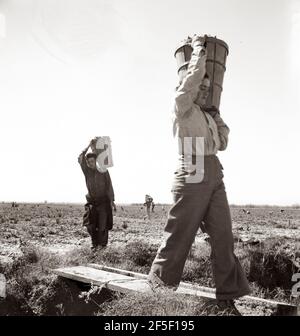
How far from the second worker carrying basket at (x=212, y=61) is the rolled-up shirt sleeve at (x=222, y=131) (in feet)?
0.41

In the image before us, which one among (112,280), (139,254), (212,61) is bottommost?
(139,254)

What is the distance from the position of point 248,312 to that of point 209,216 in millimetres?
970

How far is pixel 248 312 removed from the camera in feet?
12.1

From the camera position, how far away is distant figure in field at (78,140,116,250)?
23.3 feet

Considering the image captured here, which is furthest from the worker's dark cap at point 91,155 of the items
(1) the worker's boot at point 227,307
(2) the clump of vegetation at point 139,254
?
(1) the worker's boot at point 227,307

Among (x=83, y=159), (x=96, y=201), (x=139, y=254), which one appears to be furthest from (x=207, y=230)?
(x=83, y=159)

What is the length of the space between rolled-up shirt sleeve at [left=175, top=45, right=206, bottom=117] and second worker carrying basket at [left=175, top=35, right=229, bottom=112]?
29 centimetres

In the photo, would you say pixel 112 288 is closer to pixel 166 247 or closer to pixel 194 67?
pixel 166 247

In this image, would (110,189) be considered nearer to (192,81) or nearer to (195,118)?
(195,118)

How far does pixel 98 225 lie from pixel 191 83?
425 cm

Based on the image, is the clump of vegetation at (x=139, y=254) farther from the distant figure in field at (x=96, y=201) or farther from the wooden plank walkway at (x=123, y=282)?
the wooden plank walkway at (x=123, y=282)

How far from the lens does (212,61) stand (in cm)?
386

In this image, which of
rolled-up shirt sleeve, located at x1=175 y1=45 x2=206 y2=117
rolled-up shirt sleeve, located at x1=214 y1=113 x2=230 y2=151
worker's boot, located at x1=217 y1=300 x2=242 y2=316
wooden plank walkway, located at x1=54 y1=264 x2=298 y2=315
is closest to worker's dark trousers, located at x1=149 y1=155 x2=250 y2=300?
worker's boot, located at x1=217 y1=300 x2=242 y2=316
